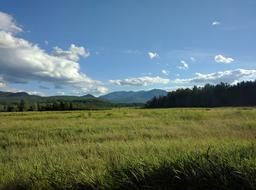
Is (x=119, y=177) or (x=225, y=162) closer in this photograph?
(x=225, y=162)

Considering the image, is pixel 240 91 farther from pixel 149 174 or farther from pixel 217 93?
pixel 149 174

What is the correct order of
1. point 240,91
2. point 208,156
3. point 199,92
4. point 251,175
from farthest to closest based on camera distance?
point 199,92
point 240,91
point 208,156
point 251,175

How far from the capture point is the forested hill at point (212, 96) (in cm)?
13000

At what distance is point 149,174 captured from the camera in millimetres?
5684

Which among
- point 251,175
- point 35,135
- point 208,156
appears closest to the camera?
point 251,175

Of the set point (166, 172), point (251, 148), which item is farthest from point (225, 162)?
point (251, 148)

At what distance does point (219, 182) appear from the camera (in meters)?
5.05

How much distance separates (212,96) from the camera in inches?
5389

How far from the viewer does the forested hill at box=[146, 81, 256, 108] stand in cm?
13000

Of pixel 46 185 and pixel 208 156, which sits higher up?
pixel 208 156

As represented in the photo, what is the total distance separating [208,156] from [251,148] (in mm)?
1146

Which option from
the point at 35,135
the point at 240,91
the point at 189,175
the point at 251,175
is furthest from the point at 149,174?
the point at 240,91

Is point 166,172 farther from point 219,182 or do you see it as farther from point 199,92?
point 199,92

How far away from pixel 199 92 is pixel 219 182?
14156 centimetres
